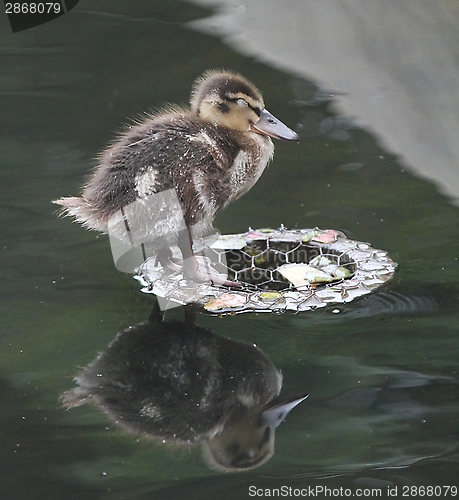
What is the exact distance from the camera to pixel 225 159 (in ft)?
7.87

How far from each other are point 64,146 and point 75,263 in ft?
2.96

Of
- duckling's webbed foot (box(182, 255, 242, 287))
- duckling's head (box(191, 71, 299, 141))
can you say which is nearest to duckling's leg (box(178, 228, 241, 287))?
duckling's webbed foot (box(182, 255, 242, 287))

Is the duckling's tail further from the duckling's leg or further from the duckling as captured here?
the duckling's leg

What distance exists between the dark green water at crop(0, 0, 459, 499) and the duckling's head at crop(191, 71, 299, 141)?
16.5 inches

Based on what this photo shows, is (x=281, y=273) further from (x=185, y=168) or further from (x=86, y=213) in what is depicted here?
(x=86, y=213)

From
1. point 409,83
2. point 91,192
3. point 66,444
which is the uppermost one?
point 91,192

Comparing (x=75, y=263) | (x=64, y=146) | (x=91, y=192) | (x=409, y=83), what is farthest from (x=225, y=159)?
(x=409, y=83)

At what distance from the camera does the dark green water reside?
171 centimetres

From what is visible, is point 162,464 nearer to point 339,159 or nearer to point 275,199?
point 275,199

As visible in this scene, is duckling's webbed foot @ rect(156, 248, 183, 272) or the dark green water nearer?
the dark green water

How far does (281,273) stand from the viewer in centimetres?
257

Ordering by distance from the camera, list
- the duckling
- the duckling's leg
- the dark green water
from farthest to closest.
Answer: the duckling's leg → the duckling → the dark green water

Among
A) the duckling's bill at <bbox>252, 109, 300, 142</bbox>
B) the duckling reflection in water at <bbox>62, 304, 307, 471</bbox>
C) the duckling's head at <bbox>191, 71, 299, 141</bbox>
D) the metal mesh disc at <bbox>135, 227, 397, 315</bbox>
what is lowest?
the metal mesh disc at <bbox>135, 227, 397, 315</bbox>

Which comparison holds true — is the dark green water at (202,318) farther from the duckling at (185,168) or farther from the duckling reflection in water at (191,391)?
the duckling at (185,168)
